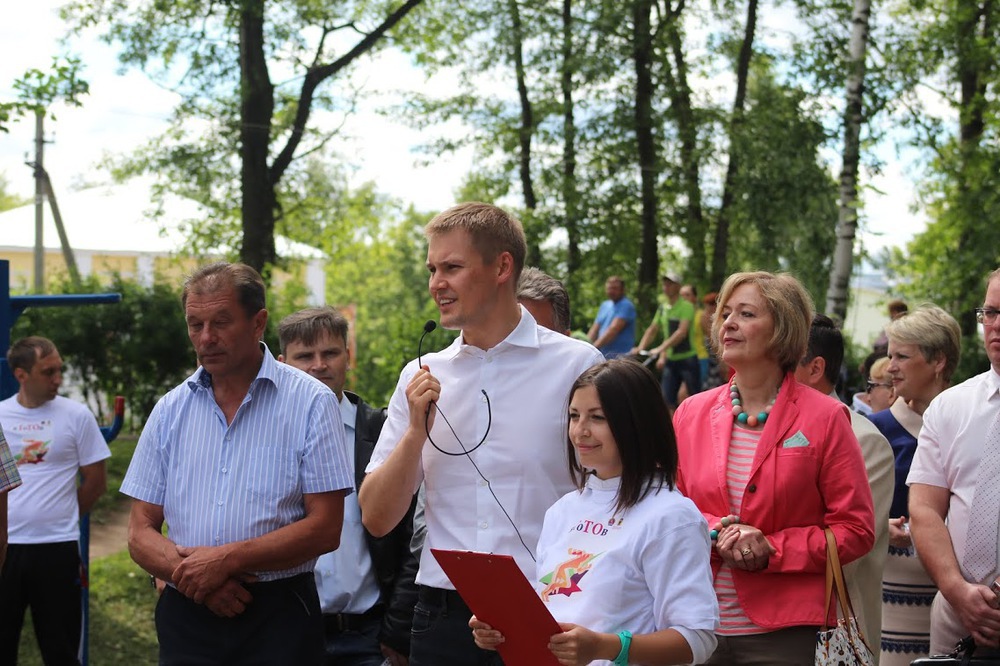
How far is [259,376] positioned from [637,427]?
4.73 ft

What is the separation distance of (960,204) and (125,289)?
1329 centimetres

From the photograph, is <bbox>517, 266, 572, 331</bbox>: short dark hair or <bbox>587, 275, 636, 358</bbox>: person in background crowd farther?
<bbox>587, 275, 636, 358</bbox>: person in background crowd

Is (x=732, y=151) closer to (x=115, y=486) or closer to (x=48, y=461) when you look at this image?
(x=115, y=486)

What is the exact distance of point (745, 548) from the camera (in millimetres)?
Answer: 3422

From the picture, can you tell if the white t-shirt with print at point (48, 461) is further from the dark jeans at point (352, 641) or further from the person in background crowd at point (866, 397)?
the person in background crowd at point (866, 397)

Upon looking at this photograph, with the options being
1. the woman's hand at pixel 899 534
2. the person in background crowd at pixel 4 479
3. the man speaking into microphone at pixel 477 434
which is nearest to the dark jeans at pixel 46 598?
the person in background crowd at pixel 4 479

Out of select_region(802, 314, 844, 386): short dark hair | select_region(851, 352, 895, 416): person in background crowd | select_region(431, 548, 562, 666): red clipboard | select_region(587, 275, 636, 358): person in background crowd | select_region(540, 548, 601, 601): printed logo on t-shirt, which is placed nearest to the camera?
select_region(431, 548, 562, 666): red clipboard

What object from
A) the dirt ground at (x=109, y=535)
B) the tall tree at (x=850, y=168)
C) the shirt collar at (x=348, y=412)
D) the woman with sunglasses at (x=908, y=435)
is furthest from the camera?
the tall tree at (x=850, y=168)

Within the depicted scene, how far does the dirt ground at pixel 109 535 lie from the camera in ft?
37.2

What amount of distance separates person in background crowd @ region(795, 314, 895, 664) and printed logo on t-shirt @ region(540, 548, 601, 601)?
1.24 meters

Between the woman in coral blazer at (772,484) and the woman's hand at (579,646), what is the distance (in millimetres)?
886

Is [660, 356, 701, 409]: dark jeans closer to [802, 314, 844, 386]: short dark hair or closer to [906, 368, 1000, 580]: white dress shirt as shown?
[802, 314, 844, 386]: short dark hair

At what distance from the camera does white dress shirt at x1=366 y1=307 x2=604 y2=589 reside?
11.2 feet

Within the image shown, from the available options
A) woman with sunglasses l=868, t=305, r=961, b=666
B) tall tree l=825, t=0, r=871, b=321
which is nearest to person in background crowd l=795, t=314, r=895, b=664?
woman with sunglasses l=868, t=305, r=961, b=666
